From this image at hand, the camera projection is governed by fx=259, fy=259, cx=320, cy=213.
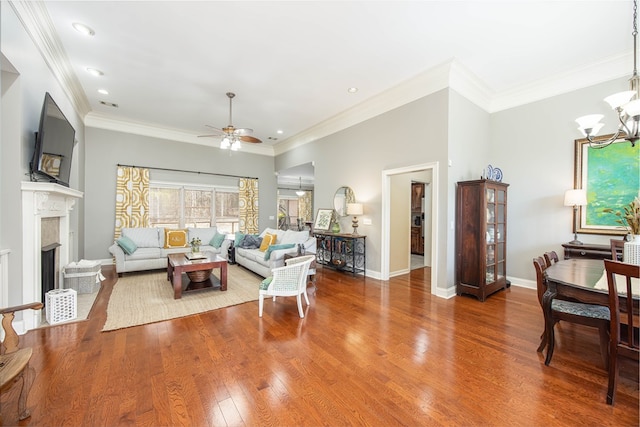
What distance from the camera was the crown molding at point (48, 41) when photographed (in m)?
2.65

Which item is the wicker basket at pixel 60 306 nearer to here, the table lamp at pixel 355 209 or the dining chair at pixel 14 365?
the dining chair at pixel 14 365

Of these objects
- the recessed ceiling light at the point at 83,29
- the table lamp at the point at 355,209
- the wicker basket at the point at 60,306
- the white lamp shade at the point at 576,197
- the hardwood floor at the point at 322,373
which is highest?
the recessed ceiling light at the point at 83,29

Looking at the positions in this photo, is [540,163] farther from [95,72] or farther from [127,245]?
[127,245]

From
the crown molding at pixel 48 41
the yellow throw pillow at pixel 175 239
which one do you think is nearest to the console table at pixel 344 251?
the yellow throw pillow at pixel 175 239

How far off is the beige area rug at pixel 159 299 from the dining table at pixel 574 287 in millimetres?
3360

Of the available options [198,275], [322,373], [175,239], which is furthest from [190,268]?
[322,373]

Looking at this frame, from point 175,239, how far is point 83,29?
397 cm

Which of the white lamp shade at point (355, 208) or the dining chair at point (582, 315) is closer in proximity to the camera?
the dining chair at point (582, 315)

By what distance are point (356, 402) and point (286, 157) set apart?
22.8ft

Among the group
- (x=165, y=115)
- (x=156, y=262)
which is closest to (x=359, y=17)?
(x=165, y=115)

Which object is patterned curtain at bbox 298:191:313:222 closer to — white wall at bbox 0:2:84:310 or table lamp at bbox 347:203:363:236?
table lamp at bbox 347:203:363:236

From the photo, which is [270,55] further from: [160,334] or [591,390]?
[591,390]

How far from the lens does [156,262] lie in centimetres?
538

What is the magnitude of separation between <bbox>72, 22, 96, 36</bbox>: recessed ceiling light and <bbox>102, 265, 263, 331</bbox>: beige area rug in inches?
136
